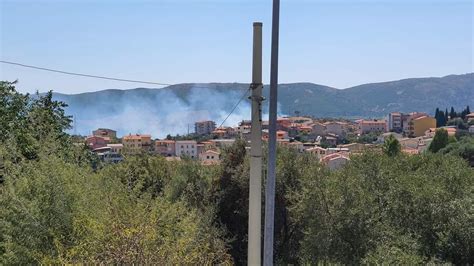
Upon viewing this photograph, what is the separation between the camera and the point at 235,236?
65.5 ft

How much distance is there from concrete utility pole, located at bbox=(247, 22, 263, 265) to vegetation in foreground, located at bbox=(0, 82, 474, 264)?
2.06 m

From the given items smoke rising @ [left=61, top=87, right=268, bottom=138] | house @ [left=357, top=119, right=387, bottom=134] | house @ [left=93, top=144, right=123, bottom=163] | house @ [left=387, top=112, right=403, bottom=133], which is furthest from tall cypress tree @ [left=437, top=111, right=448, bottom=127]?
house @ [left=93, top=144, right=123, bottom=163]

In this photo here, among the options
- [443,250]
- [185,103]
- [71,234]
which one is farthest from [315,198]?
[185,103]

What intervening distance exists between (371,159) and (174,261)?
1121cm

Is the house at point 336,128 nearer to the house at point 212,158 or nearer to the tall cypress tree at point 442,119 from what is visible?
the tall cypress tree at point 442,119

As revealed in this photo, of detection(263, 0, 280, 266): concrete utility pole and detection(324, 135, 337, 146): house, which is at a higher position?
detection(263, 0, 280, 266): concrete utility pole

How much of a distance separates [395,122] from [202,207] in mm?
142065

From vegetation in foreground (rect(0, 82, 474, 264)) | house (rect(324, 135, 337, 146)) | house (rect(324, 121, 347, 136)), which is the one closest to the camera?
vegetation in foreground (rect(0, 82, 474, 264))

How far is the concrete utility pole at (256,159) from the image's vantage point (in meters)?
4.83

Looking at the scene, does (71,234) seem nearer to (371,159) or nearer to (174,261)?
(174,261)

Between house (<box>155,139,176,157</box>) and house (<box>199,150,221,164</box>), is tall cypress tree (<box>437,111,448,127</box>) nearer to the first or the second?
house (<box>155,139,176,157</box>)

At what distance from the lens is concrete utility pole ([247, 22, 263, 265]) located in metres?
4.83

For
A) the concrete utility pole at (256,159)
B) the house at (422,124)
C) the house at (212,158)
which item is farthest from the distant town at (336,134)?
the concrete utility pole at (256,159)

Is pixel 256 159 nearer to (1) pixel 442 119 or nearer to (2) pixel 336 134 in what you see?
(1) pixel 442 119
